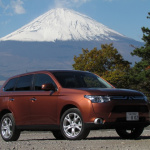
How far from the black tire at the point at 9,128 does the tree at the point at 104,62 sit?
2513 inches

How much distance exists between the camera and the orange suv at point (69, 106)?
1000 centimetres

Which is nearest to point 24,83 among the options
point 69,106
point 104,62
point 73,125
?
point 69,106

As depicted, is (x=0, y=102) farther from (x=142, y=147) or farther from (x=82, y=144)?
(x=142, y=147)

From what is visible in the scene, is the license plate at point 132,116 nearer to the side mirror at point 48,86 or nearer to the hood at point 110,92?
the hood at point 110,92

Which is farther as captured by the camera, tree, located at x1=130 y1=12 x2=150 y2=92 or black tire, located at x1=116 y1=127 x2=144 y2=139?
tree, located at x1=130 y1=12 x2=150 y2=92

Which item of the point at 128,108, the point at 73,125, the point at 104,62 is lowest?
the point at 73,125

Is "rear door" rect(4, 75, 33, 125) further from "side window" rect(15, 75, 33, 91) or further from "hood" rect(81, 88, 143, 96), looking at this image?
"hood" rect(81, 88, 143, 96)

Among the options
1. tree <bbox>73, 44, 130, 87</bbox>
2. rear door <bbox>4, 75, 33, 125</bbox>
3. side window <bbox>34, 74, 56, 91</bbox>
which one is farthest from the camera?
tree <bbox>73, 44, 130, 87</bbox>

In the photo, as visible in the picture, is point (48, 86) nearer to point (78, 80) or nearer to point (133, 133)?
point (78, 80)

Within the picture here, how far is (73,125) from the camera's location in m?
10.3

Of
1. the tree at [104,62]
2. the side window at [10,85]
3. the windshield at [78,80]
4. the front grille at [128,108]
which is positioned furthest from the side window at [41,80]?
the tree at [104,62]

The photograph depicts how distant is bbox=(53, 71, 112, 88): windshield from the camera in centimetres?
1081

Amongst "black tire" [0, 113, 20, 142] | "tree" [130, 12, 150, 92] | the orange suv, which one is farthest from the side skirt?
"tree" [130, 12, 150, 92]

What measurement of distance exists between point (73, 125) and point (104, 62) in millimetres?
70480
